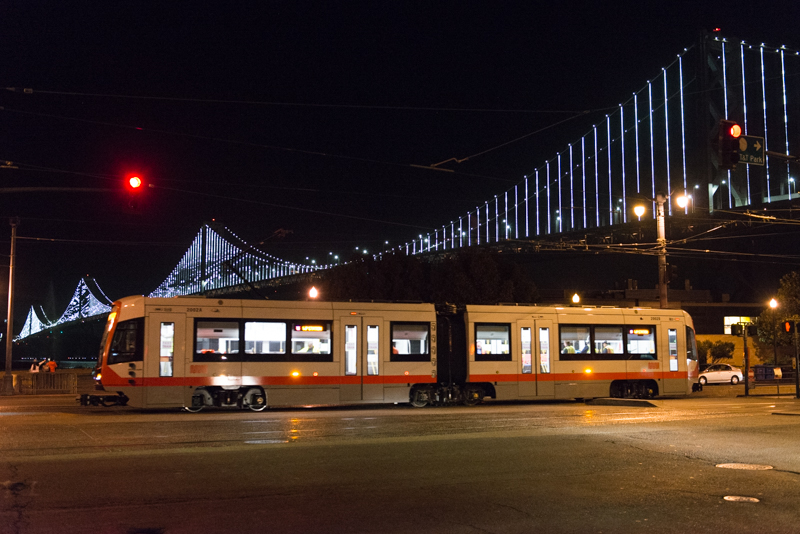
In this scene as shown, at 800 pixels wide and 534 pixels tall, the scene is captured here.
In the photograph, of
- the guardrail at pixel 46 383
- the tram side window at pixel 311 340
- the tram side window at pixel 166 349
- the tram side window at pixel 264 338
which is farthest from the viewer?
the guardrail at pixel 46 383

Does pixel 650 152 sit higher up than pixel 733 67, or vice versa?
pixel 733 67

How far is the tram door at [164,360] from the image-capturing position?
19.5 metres

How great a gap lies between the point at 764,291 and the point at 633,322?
62.4 m

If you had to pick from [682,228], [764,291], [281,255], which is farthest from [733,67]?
[281,255]

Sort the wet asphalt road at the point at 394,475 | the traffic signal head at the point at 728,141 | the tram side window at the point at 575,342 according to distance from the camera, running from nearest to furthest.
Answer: the wet asphalt road at the point at 394,475 < the traffic signal head at the point at 728,141 < the tram side window at the point at 575,342

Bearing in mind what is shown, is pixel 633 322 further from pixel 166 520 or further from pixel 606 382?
pixel 166 520

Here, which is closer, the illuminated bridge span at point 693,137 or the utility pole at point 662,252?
the utility pole at point 662,252

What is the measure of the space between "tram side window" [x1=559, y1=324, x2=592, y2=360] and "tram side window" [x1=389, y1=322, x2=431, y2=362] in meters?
4.65

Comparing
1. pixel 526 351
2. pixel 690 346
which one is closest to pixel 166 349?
pixel 526 351

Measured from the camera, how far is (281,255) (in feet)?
305

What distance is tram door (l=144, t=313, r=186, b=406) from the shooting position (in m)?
19.5

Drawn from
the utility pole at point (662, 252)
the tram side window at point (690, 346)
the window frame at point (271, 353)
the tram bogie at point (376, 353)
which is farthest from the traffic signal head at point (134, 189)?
the tram side window at point (690, 346)

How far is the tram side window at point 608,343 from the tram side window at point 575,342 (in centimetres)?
34

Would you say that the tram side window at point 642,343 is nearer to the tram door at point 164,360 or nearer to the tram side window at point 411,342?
the tram side window at point 411,342
